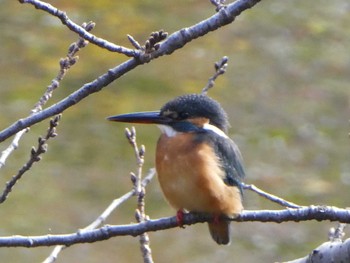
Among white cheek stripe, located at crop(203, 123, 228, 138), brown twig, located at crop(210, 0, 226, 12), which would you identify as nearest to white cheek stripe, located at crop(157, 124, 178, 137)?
white cheek stripe, located at crop(203, 123, 228, 138)

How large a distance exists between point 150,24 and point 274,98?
2313 millimetres

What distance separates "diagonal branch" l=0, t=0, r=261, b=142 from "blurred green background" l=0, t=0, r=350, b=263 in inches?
170

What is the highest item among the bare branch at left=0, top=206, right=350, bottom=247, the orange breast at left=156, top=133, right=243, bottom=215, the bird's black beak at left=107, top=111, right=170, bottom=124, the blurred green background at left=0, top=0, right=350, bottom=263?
the blurred green background at left=0, top=0, right=350, bottom=263

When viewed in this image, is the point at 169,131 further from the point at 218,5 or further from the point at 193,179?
the point at 218,5

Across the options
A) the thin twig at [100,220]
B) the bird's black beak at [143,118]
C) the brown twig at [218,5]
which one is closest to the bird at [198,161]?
the bird's black beak at [143,118]

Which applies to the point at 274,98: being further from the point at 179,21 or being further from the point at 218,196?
the point at 218,196

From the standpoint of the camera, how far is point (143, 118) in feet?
11.0

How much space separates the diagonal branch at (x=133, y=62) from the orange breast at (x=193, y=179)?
2.76 feet

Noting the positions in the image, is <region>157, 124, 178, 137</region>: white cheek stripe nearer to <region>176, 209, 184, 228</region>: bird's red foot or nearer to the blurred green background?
<region>176, 209, 184, 228</region>: bird's red foot

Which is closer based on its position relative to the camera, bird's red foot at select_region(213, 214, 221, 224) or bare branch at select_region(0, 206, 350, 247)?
bare branch at select_region(0, 206, 350, 247)

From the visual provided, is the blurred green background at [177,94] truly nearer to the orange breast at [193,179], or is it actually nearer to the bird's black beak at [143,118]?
the bird's black beak at [143,118]

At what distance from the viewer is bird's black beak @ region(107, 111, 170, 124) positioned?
312 centimetres

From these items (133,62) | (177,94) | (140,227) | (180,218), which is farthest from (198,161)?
(177,94)

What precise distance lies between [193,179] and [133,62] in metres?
0.94
